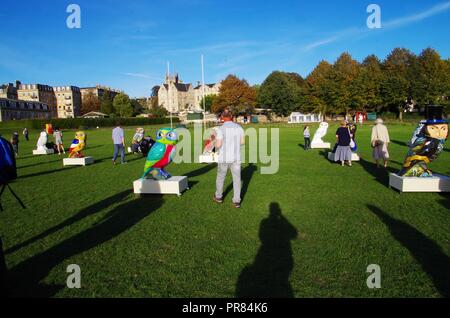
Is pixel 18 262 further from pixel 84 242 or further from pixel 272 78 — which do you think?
pixel 272 78

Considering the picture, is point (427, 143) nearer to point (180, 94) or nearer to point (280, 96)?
point (280, 96)

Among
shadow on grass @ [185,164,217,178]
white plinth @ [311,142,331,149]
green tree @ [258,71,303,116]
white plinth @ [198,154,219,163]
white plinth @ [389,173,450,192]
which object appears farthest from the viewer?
green tree @ [258,71,303,116]

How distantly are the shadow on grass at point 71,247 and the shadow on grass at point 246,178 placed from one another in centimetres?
213

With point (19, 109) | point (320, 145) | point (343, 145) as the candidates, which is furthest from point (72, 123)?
point (343, 145)

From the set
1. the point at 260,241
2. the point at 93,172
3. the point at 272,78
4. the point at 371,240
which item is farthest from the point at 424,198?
the point at 272,78

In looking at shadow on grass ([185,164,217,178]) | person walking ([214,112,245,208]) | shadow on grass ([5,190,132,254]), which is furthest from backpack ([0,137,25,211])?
shadow on grass ([185,164,217,178])

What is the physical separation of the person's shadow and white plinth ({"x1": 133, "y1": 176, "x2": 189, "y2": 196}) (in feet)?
10.8

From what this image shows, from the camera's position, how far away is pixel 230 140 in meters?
7.37

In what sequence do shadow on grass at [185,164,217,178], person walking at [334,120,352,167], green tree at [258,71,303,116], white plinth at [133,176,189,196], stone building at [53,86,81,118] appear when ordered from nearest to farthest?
1. white plinth at [133,176,189,196]
2. shadow on grass at [185,164,217,178]
3. person walking at [334,120,352,167]
4. green tree at [258,71,303,116]
5. stone building at [53,86,81,118]

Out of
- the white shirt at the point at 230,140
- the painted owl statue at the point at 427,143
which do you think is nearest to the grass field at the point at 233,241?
the painted owl statue at the point at 427,143

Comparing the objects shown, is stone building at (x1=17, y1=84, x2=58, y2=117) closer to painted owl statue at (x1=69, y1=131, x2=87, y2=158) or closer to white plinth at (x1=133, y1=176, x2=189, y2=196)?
painted owl statue at (x1=69, y1=131, x2=87, y2=158)

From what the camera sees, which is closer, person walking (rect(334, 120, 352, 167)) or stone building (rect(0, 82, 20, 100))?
person walking (rect(334, 120, 352, 167))

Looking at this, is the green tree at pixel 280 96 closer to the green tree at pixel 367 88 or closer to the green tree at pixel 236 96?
the green tree at pixel 236 96

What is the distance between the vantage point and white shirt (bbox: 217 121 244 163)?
7344 millimetres
